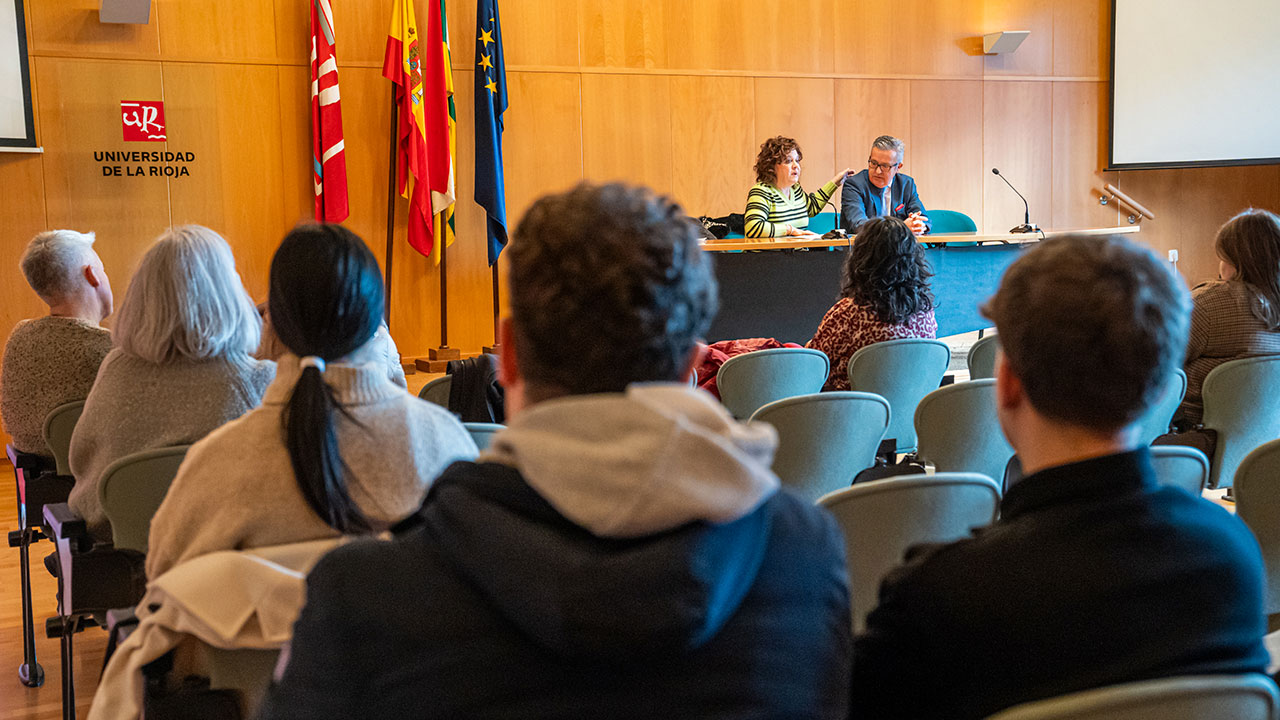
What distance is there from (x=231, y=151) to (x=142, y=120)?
0.56 metres

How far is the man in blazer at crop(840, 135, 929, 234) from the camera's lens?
7129 millimetres

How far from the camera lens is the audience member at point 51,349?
3203 millimetres

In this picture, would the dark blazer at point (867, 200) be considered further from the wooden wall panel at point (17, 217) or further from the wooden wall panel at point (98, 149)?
the wooden wall panel at point (17, 217)

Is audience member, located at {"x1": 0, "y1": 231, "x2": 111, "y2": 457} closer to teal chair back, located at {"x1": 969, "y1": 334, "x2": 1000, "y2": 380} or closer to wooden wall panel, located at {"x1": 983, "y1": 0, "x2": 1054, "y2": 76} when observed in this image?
teal chair back, located at {"x1": 969, "y1": 334, "x2": 1000, "y2": 380}

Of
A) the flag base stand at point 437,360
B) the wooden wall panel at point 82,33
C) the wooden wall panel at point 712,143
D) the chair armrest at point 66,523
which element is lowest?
the flag base stand at point 437,360

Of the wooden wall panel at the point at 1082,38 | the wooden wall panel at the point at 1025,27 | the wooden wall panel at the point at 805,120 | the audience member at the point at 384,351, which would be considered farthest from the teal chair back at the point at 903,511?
the wooden wall panel at the point at 1082,38

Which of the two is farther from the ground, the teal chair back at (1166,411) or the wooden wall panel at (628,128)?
the wooden wall panel at (628,128)

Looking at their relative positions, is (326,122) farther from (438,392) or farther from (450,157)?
(438,392)

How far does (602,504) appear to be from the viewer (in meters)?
0.81

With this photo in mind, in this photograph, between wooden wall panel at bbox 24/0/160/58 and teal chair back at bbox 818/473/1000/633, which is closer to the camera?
teal chair back at bbox 818/473/1000/633

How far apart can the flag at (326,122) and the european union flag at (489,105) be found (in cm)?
91

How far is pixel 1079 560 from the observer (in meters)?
1.12

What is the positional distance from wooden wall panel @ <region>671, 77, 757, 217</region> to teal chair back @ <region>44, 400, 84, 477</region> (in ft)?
18.7

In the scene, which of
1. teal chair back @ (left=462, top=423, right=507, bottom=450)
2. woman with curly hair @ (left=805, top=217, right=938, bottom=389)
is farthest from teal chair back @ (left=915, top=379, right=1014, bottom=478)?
teal chair back @ (left=462, top=423, right=507, bottom=450)
